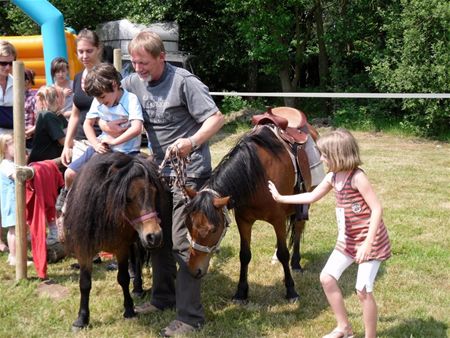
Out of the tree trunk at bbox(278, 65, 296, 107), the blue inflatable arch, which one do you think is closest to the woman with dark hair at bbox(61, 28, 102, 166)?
the blue inflatable arch

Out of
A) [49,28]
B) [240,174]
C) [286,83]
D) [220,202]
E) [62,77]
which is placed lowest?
[220,202]

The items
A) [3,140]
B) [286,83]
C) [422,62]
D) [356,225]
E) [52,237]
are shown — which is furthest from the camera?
[286,83]

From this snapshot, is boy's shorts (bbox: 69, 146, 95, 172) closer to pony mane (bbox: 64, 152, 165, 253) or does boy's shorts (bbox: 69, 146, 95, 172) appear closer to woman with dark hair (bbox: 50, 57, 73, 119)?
pony mane (bbox: 64, 152, 165, 253)

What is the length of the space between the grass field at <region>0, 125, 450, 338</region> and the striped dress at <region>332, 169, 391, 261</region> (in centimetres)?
75

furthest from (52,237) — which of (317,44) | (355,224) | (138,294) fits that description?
(317,44)

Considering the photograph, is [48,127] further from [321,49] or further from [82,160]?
[321,49]

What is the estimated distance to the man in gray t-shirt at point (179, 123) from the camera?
3479mm

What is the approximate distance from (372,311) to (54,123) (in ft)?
10.6

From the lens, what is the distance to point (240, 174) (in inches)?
151

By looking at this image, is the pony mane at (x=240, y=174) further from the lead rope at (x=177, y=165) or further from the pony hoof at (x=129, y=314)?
the pony hoof at (x=129, y=314)

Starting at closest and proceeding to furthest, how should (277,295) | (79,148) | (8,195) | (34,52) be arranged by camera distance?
(79,148), (277,295), (8,195), (34,52)

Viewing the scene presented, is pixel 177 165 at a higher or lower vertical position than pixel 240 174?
higher

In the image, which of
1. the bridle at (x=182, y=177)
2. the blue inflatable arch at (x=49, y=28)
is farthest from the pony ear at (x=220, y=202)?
the blue inflatable arch at (x=49, y=28)

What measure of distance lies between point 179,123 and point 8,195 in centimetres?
244
